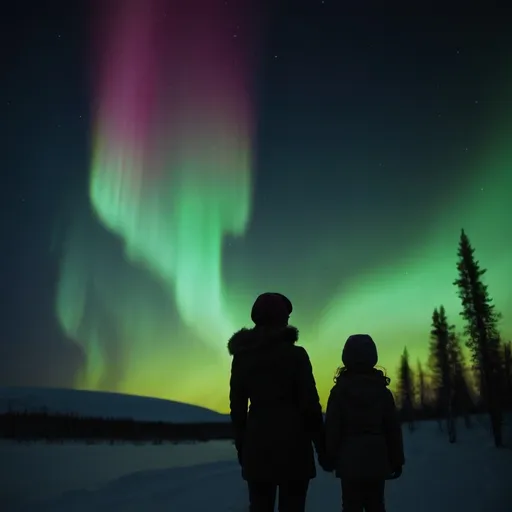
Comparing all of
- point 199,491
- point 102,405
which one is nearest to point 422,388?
point 102,405

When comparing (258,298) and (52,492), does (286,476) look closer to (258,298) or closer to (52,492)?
(258,298)

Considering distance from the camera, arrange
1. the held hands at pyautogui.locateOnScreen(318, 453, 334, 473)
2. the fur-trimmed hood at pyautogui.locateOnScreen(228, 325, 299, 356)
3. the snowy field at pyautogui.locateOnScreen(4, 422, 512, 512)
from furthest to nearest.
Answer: the snowy field at pyautogui.locateOnScreen(4, 422, 512, 512)
the held hands at pyautogui.locateOnScreen(318, 453, 334, 473)
the fur-trimmed hood at pyautogui.locateOnScreen(228, 325, 299, 356)

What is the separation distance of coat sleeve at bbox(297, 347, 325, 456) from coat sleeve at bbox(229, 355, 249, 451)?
0.50 m

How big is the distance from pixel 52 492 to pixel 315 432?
464 inches

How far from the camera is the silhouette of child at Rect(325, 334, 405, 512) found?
4391mm

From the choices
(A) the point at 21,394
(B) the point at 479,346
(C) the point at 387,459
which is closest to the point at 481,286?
(B) the point at 479,346

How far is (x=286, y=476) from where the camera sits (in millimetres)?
3869

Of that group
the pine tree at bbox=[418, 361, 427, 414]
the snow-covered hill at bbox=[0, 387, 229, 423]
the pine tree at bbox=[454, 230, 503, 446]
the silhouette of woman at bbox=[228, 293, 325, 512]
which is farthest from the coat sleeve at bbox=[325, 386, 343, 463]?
the pine tree at bbox=[418, 361, 427, 414]

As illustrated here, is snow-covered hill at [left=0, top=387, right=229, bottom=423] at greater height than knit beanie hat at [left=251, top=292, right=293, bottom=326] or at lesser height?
greater

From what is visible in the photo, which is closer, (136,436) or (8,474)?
(8,474)

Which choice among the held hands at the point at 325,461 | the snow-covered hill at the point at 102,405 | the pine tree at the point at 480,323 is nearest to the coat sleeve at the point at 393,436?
the held hands at the point at 325,461

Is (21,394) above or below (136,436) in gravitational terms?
above

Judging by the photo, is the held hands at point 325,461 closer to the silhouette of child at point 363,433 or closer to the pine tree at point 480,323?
the silhouette of child at point 363,433

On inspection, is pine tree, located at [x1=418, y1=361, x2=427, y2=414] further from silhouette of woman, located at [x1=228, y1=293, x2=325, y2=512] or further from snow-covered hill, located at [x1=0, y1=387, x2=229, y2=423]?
silhouette of woman, located at [x1=228, y1=293, x2=325, y2=512]
